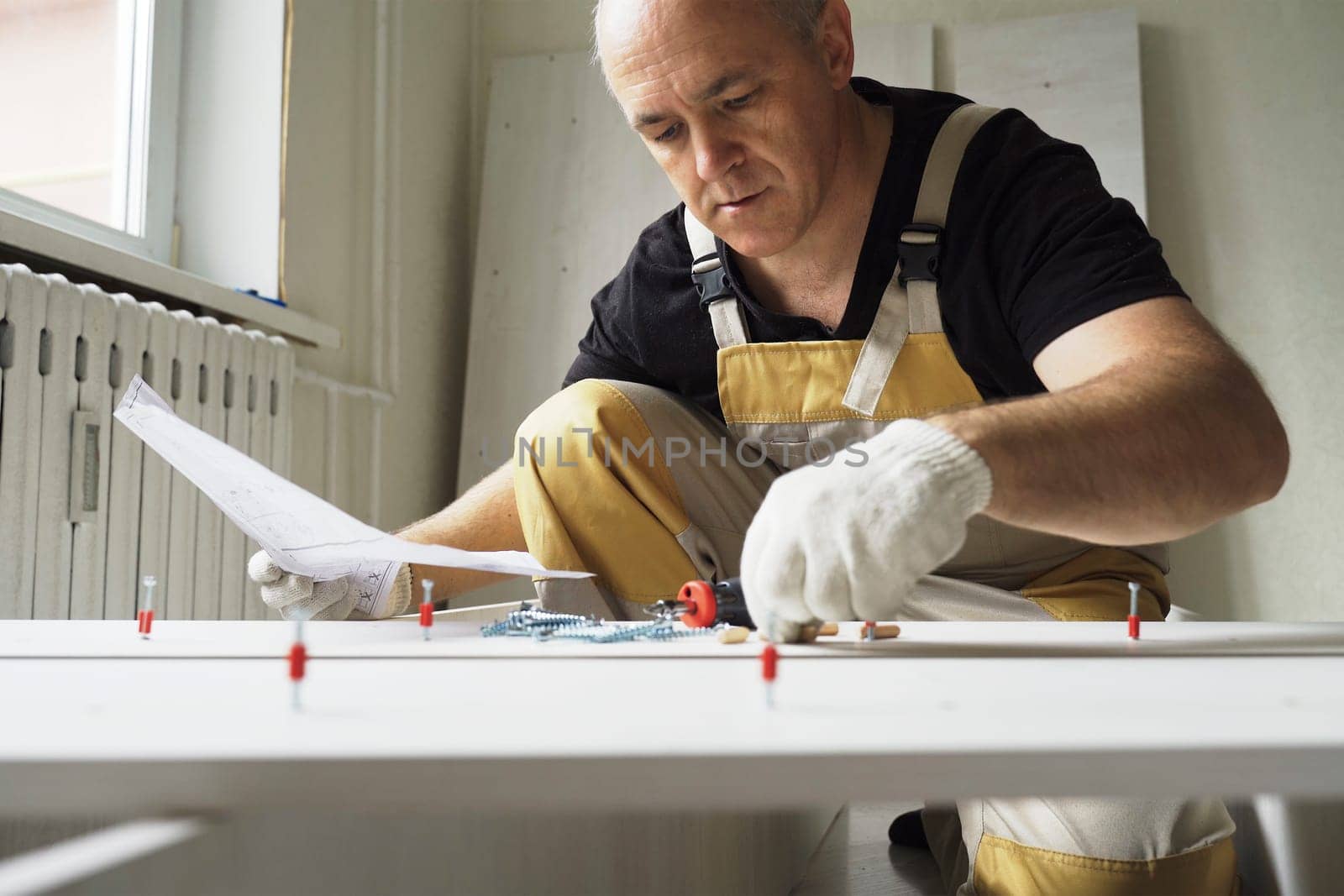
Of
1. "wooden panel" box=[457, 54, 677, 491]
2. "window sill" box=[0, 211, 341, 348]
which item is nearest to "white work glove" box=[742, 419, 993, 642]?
"window sill" box=[0, 211, 341, 348]

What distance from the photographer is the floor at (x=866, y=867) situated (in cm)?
136

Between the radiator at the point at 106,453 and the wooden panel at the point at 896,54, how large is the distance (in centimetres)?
170

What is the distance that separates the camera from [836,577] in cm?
64

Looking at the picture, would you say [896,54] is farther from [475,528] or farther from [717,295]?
[475,528]

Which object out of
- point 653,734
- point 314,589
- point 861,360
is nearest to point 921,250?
point 861,360

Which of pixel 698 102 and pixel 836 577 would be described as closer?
pixel 836 577

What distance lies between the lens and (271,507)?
35.3 inches

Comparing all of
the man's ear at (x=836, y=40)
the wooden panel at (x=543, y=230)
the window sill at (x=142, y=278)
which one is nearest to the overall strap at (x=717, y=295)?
the man's ear at (x=836, y=40)

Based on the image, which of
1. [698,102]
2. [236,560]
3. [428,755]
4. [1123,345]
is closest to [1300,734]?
[428,755]

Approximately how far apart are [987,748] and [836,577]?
0.29 m

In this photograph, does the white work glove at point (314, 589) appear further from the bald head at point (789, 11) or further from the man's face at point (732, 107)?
the bald head at point (789, 11)

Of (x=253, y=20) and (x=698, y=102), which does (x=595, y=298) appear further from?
(x=253, y=20)

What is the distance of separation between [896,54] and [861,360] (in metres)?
1.70

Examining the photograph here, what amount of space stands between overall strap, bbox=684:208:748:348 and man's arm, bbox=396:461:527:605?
35cm
